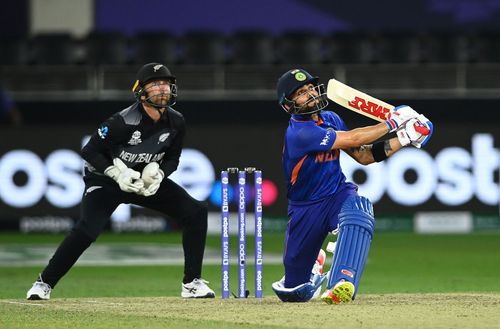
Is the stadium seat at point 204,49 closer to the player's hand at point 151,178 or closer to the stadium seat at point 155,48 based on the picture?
the stadium seat at point 155,48

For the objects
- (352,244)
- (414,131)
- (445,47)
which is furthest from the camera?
(445,47)

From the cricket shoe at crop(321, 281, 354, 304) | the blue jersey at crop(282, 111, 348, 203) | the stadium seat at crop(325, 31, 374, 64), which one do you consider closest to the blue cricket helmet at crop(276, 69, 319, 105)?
the blue jersey at crop(282, 111, 348, 203)

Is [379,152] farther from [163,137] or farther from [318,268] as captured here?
[163,137]

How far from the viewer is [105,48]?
16594mm

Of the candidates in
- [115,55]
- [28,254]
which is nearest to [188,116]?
[115,55]

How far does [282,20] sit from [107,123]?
411 inches

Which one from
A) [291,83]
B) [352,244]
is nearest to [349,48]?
[291,83]

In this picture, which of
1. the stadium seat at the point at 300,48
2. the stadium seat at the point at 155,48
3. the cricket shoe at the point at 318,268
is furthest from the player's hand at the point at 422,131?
the stadium seat at the point at 155,48

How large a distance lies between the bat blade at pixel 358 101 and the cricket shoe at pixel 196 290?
1.56 metres

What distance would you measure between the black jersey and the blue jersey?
2.71 ft

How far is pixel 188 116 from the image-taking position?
50.9 feet

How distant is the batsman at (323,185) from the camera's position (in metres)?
7.61

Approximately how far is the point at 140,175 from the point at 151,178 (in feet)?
0.35

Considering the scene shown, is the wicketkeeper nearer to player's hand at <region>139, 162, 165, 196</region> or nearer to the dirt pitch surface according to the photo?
player's hand at <region>139, 162, 165, 196</region>
